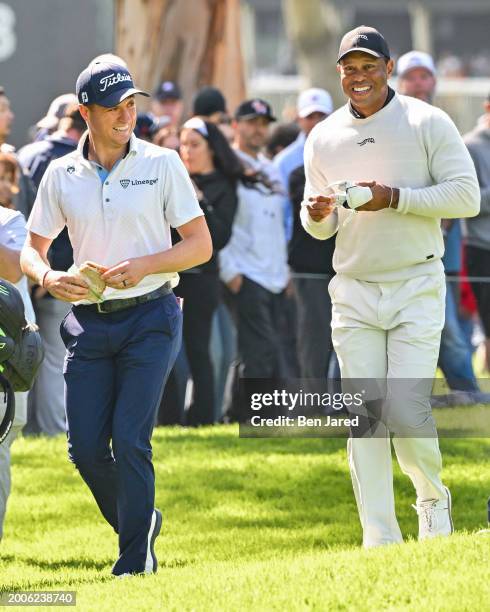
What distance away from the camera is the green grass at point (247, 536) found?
6426 mm

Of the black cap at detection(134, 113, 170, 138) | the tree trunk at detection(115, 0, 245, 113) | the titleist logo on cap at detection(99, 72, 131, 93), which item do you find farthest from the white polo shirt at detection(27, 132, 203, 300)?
the tree trunk at detection(115, 0, 245, 113)

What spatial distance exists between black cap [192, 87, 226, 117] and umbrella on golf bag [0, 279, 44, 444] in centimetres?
667

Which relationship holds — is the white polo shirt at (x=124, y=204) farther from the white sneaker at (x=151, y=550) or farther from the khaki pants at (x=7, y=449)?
the white sneaker at (x=151, y=550)

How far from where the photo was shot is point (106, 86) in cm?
732

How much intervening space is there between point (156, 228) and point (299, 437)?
4.23 m

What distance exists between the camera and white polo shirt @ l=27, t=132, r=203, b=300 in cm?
736

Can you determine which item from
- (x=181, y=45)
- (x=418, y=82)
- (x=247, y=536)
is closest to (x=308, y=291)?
(x=418, y=82)

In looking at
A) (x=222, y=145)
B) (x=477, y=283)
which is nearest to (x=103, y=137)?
(x=222, y=145)

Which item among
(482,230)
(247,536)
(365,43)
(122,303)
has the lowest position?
(247,536)

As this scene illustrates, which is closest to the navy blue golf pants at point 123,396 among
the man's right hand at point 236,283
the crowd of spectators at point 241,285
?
the crowd of spectators at point 241,285

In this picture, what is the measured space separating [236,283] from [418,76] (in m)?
2.06

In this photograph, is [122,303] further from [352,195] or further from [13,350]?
[352,195]

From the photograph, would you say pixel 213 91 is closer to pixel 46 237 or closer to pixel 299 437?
pixel 299 437

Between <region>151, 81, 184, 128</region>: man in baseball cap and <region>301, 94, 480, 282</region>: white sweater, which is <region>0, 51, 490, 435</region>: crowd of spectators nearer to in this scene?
<region>151, 81, 184, 128</region>: man in baseball cap
